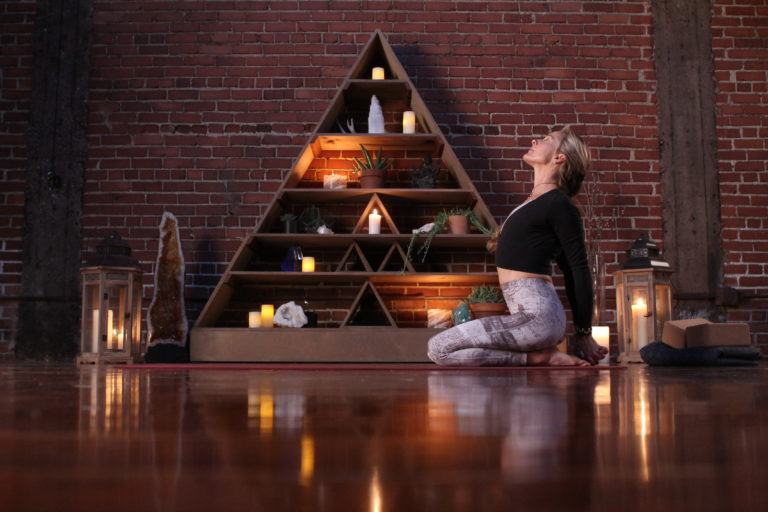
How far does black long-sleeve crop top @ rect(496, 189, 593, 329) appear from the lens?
307cm

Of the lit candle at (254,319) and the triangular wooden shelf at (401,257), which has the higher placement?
the triangular wooden shelf at (401,257)

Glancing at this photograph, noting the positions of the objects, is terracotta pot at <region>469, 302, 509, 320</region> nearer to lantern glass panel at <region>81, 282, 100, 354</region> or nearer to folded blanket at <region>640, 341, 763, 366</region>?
folded blanket at <region>640, 341, 763, 366</region>

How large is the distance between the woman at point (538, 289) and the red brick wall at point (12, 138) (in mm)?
3391

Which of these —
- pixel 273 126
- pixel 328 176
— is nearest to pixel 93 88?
pixel 273 126

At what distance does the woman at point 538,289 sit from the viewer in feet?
10.2

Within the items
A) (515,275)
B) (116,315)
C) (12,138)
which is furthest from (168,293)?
(515,275)

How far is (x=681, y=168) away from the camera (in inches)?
210

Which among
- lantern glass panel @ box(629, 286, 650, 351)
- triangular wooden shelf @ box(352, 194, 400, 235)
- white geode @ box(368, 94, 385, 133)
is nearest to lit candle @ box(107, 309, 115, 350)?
triangular wooden shelf @ box(352, 194, 400, 235)

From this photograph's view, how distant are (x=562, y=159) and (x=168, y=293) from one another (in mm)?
2740

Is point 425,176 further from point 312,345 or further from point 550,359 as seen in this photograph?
point 550,359

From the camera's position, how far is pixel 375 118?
4.97 metres

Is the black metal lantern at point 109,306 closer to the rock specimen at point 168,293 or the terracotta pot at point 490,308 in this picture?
the rock specimen at point 168,293

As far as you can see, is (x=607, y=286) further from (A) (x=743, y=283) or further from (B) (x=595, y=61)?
(B) (x=595, y=61)

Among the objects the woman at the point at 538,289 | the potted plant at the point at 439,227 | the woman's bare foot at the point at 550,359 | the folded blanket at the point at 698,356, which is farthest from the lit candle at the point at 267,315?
the folded blanket at the point at 698,356
